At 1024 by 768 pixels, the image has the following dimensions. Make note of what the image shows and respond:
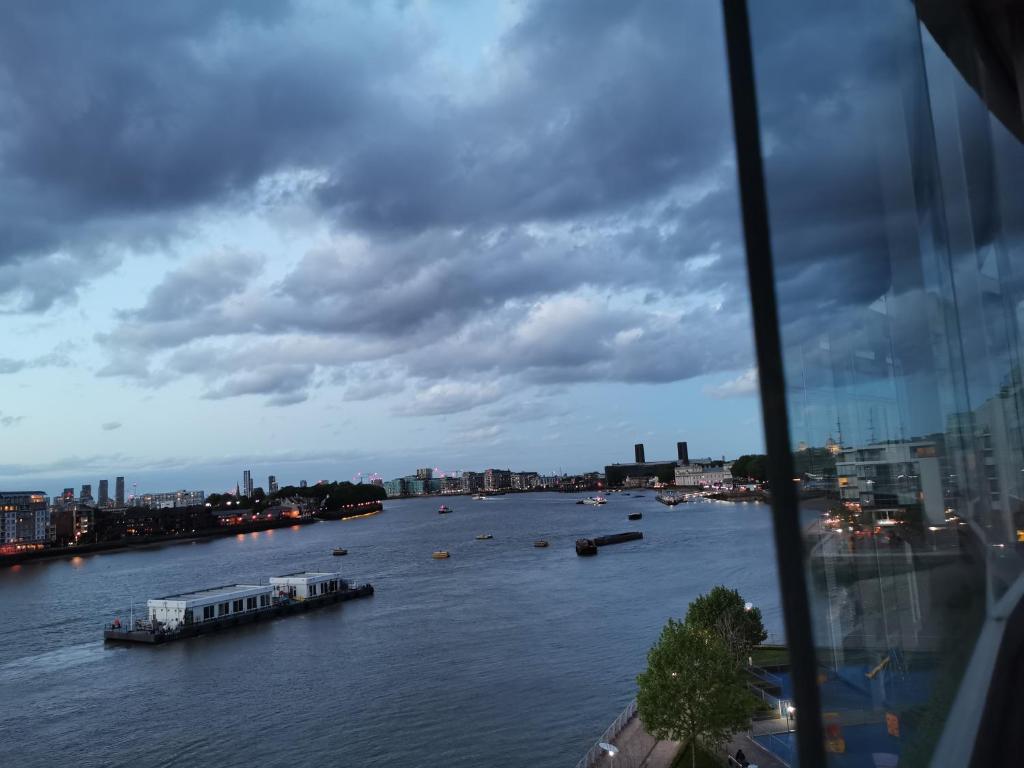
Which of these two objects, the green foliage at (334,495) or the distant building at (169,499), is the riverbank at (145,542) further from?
the distant building at (169,499)

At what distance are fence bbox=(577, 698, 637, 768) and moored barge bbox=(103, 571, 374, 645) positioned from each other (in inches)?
604

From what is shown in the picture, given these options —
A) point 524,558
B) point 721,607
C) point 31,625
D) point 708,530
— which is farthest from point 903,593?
point 708,530

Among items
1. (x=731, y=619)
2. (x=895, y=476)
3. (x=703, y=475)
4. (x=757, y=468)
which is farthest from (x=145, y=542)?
(x=703, y=475)

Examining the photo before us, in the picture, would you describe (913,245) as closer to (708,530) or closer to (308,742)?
(308,742)

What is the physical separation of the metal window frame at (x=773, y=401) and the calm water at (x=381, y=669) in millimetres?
3616

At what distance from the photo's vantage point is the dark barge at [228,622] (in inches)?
810

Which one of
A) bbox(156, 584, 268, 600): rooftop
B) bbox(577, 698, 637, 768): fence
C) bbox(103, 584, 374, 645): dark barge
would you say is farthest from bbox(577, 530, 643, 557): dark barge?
bbox(577, 698, 637, 768): fence

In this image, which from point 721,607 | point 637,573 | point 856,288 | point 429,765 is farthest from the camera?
point 637,573

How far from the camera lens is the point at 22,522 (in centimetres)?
5747

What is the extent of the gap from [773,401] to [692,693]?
9.20 metres

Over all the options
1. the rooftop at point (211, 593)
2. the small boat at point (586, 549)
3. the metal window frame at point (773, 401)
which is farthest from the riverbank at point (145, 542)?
the metal window frame at point (773, 401)

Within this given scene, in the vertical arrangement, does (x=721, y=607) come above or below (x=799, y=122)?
below

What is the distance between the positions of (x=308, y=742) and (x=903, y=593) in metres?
12.6

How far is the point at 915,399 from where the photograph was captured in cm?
138
